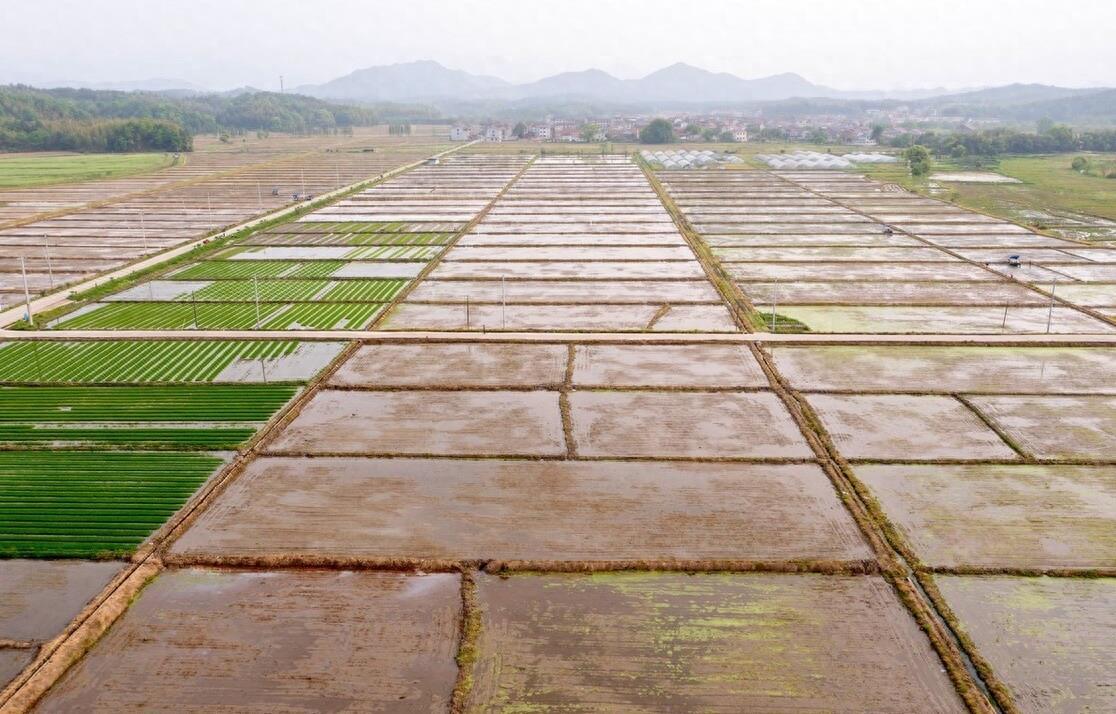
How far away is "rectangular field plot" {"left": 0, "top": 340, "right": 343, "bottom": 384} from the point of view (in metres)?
23.0

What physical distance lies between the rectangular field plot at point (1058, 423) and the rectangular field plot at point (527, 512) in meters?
5.61

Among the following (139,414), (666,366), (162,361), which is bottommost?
(139,414)

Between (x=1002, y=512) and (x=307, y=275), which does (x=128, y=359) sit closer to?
(x=307, y=275)

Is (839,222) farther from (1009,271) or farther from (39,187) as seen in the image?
(39,187)

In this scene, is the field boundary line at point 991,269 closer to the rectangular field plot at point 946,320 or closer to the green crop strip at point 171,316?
the rectangular field plot at point 946,320

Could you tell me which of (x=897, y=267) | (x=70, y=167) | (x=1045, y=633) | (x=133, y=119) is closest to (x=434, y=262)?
(x=897, y=267)

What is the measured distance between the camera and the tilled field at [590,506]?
11508 mm

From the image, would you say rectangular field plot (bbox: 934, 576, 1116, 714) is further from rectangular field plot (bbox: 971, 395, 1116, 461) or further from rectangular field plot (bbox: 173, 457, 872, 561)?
rectangular field plot (bbox: 971, 395, 1116, 461)

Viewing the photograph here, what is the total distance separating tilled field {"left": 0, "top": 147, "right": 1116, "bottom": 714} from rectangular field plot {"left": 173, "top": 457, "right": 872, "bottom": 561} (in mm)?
75

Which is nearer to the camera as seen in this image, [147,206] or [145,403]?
[145,403]

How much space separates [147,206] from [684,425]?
50.3 meters

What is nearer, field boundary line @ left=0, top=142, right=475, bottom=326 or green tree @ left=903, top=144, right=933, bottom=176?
field boundary line @ left=0, top=142, right=475, bottom=326

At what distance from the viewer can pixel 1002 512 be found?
15.7m

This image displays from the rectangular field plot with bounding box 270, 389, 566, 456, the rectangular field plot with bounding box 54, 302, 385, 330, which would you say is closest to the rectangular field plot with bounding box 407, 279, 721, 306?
the rectangular field plot with bounding box 54, 302, 385, 330
